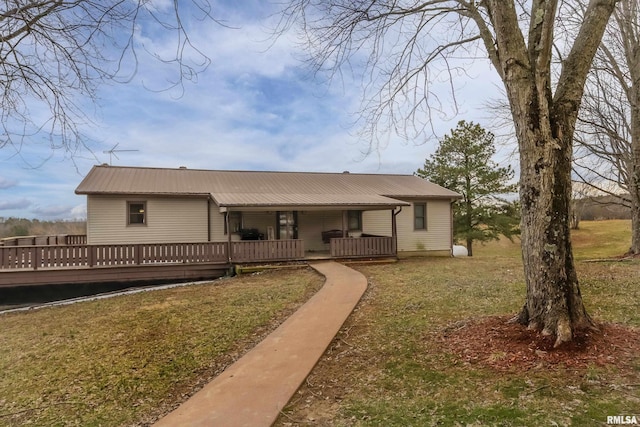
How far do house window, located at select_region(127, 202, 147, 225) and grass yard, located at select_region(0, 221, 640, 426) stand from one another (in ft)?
20.7

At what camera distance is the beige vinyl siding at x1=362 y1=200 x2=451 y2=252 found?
17.6 metres

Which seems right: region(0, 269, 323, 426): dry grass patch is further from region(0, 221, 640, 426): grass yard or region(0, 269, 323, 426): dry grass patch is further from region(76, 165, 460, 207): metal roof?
region(76, 165, 460, 207): metal roof

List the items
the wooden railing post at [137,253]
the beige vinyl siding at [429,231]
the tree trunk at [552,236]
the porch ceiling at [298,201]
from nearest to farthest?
the tree trunk at [552,236], the wooden railing post at [137,253], the porch ceiling at [298,201], the beige vinyl siding at [429,231]

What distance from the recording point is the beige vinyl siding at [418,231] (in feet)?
57.6

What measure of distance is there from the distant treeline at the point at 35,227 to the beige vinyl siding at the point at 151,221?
7441 mm

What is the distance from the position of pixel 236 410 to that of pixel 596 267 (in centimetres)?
1166

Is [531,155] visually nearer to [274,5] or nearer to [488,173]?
[274,5]

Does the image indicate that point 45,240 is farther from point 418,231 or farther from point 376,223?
point 418,231

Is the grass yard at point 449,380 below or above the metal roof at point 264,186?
below

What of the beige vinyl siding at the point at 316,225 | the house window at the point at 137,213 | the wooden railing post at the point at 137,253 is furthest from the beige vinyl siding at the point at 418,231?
the wooden railing post at the point at 137,253

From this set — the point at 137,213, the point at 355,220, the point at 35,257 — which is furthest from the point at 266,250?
the point at 35,257

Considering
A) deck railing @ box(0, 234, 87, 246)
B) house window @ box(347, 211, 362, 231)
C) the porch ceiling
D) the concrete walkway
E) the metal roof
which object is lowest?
the concrete walkway

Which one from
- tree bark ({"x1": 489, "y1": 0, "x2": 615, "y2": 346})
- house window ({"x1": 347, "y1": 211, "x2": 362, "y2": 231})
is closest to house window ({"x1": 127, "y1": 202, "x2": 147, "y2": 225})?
house window ({"x1": 347, "y1": 211, "x2": 362, "y2": 231})

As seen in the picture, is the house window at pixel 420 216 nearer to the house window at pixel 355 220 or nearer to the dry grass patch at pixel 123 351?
the house window at pixel 355 220
